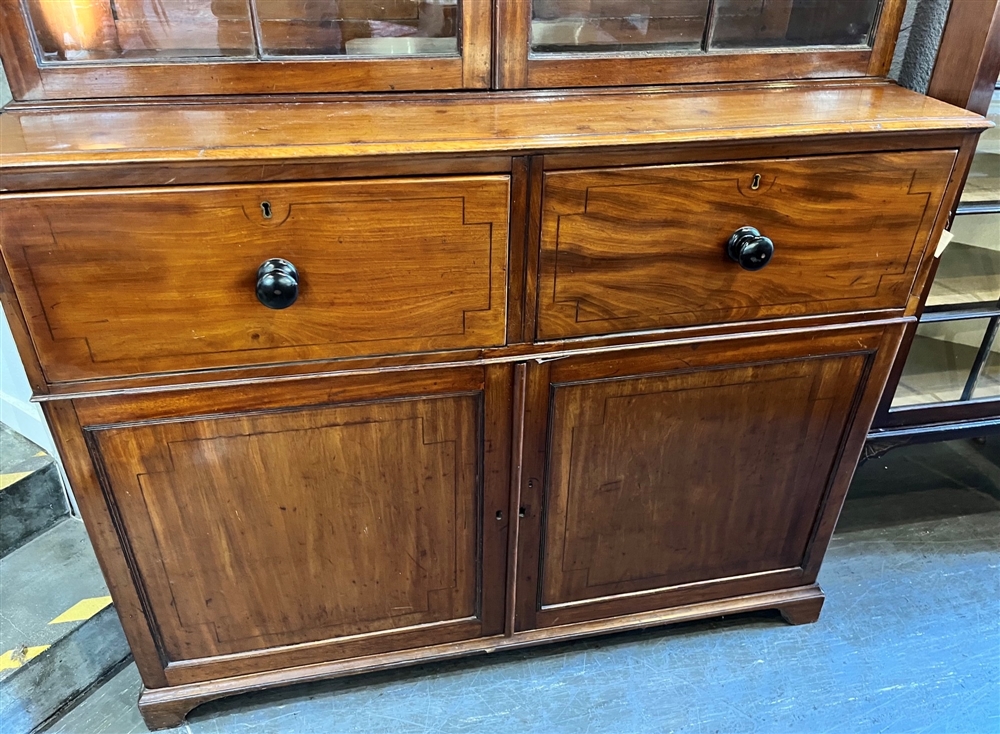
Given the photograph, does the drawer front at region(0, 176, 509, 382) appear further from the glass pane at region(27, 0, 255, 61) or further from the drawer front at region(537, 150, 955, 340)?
the glass pane at region(27, 0, 255, 61)

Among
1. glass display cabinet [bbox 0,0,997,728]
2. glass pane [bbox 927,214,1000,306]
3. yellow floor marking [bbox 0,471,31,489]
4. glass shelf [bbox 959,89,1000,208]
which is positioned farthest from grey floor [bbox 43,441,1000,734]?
glass shelf [bbox 959,89,1000,208]

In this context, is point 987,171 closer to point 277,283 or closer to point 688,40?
point 688,40

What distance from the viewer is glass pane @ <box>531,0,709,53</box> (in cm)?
101

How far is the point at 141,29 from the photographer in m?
0.94

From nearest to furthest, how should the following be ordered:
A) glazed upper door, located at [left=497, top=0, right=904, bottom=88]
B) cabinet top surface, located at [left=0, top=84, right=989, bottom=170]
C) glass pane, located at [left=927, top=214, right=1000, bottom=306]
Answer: cabinet top surface, located at [left=0, top=84, right=989, bottom=170] < glazed upper door, located at [left=497, top=0, right=904, bottom=88] < glass pane, located at [left=927, top=214, right=1000, bottom=306]

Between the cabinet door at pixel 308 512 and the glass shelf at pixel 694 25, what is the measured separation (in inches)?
18.4

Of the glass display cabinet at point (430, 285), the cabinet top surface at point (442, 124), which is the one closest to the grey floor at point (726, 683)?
the glass display cabinet at point (430, 285)

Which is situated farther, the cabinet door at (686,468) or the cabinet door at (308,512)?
the cabinet door at (686,468)

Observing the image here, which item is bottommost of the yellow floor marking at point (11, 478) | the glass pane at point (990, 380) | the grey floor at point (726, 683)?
the grey floor at point (726, 683)

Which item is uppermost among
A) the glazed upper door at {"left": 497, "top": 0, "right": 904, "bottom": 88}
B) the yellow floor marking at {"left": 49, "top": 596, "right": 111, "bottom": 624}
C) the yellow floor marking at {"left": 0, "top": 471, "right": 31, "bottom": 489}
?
the glazed upper door at {"left": 497, "top": 0, "right": 904, "bottom": 88}

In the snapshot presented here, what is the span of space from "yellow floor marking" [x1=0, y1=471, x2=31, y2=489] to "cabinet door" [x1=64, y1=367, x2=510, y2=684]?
553 mm

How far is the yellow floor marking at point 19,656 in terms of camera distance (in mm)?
1288

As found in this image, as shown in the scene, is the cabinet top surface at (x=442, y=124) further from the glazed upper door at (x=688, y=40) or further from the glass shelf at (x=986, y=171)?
the glass shelf at (x=986, y=171)

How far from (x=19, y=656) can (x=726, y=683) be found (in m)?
1.22
